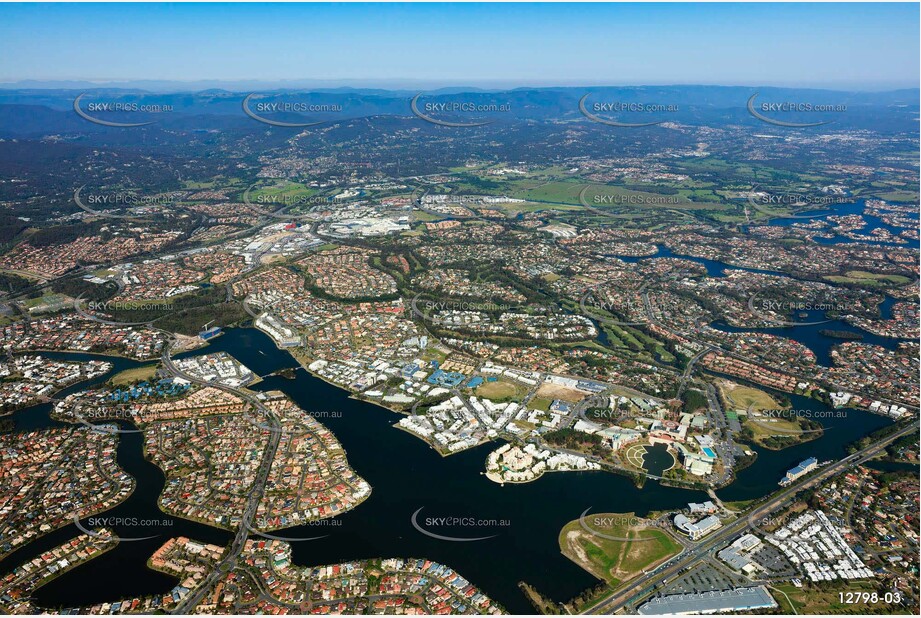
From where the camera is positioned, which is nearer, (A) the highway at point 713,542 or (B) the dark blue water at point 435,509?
(A) the highway at point 713,542

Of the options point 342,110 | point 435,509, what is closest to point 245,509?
point 435,509

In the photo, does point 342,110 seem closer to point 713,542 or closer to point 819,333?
point 819,333

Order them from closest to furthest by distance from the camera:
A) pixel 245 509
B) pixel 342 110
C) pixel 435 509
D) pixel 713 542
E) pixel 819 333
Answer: pixel 713 542
pixel 245 509
pixel 435 509
pixel 819 333
pixel 342 110

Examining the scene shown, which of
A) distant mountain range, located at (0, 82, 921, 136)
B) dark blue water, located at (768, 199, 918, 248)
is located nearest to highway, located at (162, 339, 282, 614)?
dark blue water, located at (768, 199, 918, 248)

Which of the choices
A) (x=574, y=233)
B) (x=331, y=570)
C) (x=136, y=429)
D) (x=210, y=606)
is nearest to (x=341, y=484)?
(x=331, y=570)

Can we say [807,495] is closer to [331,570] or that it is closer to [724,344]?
[724,344]

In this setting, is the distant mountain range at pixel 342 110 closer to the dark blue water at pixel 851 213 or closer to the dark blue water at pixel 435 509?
the dark blue water at pixel 851 213

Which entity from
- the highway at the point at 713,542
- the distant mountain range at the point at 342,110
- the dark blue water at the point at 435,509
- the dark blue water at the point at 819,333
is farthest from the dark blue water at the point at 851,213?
the distant mountain range at the point at 342,110

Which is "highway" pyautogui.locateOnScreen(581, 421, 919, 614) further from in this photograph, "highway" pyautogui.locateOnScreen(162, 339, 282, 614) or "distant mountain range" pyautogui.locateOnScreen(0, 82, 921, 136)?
"distant mountain range" pyautogui.locateOnScreen(0, 82, 921, 136)

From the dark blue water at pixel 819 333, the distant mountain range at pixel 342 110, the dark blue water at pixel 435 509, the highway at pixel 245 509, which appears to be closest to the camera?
the highway at pixel 245 509
